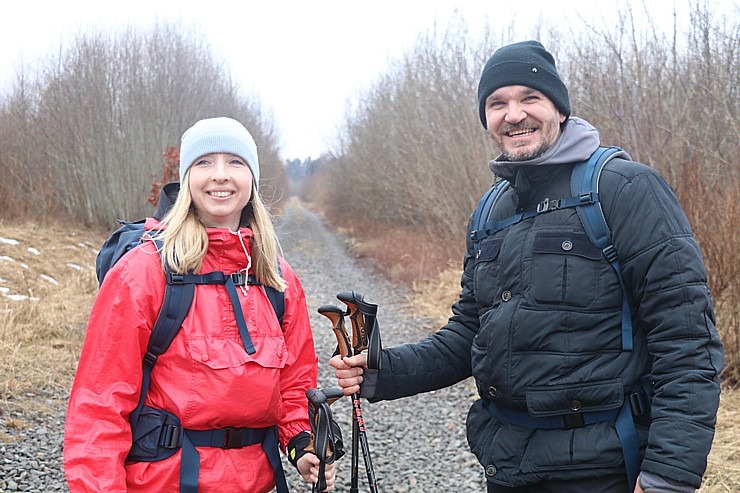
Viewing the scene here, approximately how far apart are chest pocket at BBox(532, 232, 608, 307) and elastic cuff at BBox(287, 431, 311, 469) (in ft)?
3.49

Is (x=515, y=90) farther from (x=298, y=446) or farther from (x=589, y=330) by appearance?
(x=298, y=446)

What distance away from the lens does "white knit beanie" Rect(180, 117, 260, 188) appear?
2578 mm

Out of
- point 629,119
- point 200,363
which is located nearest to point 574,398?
point 200,363

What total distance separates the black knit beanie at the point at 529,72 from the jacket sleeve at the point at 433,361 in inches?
27.3

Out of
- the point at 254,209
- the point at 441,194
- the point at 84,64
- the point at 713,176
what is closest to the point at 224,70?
the point at 84,64

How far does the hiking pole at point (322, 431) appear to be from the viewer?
239 cm

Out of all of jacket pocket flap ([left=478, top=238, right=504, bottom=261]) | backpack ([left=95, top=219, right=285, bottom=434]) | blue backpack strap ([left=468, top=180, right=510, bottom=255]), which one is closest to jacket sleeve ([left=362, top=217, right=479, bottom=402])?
blue backpack strap ([left=468, top=180, right=510, bottom=255])

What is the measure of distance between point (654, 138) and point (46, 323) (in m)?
7.92

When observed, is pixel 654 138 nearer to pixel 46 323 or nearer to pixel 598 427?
pixel 598 427

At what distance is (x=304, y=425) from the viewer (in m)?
2.61

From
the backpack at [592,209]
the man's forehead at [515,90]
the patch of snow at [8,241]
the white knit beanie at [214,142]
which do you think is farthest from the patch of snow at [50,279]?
the backpack at [592,209]

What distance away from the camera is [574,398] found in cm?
206

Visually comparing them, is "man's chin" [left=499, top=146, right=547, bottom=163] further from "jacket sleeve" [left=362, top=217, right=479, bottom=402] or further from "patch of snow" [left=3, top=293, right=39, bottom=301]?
"patch of snow" [left=3, top=293, right=39, bottom=301]

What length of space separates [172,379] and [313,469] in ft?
2.07
